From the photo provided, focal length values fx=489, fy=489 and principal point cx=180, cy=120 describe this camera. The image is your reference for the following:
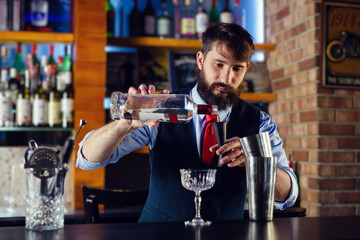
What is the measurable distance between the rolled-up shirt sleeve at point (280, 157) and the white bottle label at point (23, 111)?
144cm

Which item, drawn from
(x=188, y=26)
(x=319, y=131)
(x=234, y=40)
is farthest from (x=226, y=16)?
(x=234, y=40)

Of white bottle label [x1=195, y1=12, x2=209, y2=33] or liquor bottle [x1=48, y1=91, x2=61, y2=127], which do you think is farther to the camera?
white bottle label [x1=195, y1=12, x2=209, y2=33]

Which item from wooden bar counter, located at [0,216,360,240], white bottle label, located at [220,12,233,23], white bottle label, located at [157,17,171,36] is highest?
white bottle label, located at [220,12,233,23]

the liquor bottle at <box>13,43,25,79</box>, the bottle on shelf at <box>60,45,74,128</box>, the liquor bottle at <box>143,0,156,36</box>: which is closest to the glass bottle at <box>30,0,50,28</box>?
the liquor bottle at <box>13,43,25,79</box>

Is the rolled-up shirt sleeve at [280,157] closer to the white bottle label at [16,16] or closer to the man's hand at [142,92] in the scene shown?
the man's hand at [142,92]

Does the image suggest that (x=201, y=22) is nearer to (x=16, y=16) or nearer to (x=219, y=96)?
(x=16, y=16)

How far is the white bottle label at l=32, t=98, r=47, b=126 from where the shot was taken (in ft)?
9.04

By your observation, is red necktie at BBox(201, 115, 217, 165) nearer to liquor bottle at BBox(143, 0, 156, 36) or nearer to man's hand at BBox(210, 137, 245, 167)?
man's hand at BBox(210, 137, 245, 167)

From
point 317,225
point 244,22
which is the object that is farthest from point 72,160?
point 317,225

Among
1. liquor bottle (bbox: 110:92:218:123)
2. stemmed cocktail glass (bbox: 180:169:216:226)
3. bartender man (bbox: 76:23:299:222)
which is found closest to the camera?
stemmed cocktail glass (bbox: 180:169:216:226)

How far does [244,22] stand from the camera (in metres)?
3.23

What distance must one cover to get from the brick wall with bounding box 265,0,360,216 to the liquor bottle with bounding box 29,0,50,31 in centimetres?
150

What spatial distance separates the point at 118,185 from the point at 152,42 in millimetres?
905

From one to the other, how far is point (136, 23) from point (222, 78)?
1.39 meters
